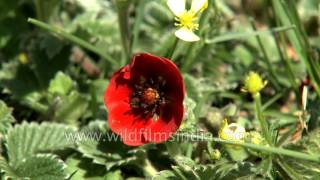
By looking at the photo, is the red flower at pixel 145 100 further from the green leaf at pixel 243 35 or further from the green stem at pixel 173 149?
the green leaf at pixel 243 35

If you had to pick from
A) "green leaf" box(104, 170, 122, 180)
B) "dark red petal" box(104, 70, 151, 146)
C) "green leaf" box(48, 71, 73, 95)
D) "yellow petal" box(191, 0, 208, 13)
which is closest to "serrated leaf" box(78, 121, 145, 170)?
"green leaf" box(104, 170, 122, 180)

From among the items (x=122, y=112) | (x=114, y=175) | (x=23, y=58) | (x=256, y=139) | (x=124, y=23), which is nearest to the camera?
(x=256, y=139)

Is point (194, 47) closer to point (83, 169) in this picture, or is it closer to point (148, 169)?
point (148, 169)

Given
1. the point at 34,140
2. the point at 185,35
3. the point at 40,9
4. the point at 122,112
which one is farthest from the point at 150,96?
the point at 40,9

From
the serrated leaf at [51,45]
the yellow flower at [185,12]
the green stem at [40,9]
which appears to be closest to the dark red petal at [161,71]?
the yellow flower at [185,12]

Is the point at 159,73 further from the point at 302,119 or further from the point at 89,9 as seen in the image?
the point at 89,9

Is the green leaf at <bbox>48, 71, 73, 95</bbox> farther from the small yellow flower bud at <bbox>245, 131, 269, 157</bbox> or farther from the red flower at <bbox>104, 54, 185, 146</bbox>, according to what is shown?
the small yellow flower bud at <bbox>245, 131, 269, 157</bbox>
